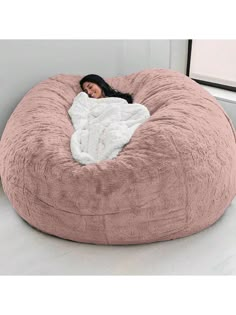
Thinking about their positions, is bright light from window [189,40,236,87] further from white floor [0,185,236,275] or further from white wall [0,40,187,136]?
white floor [0,185,236,275]

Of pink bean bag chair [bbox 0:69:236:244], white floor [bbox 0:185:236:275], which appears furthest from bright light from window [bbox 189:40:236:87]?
white floor [bbox 0:185:236:275]

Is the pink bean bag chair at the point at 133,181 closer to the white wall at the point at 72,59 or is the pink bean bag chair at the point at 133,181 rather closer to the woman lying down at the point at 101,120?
the woman lying down at the point at 101,120

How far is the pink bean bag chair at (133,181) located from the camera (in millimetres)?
1870

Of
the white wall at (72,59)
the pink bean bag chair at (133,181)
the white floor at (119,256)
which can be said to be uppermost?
the white wall at (72,59)

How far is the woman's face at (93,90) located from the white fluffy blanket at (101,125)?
7cm

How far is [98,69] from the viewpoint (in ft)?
10.2

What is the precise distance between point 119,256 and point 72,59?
151 cm

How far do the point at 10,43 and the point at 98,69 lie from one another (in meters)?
0.67

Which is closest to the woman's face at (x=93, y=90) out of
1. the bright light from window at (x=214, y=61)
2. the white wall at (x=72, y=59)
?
the white wall at (x=72, y=59)

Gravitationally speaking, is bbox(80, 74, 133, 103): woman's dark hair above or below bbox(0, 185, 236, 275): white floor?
above

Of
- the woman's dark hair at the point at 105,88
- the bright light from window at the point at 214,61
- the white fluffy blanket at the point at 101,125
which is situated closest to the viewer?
the white fluffy blanket at the point at 101,125

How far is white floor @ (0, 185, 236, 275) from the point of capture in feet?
5.89

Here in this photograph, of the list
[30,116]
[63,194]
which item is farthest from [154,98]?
[63,194]

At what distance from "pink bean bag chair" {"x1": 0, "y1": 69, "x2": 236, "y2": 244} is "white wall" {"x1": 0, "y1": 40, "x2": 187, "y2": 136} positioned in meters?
0.57
